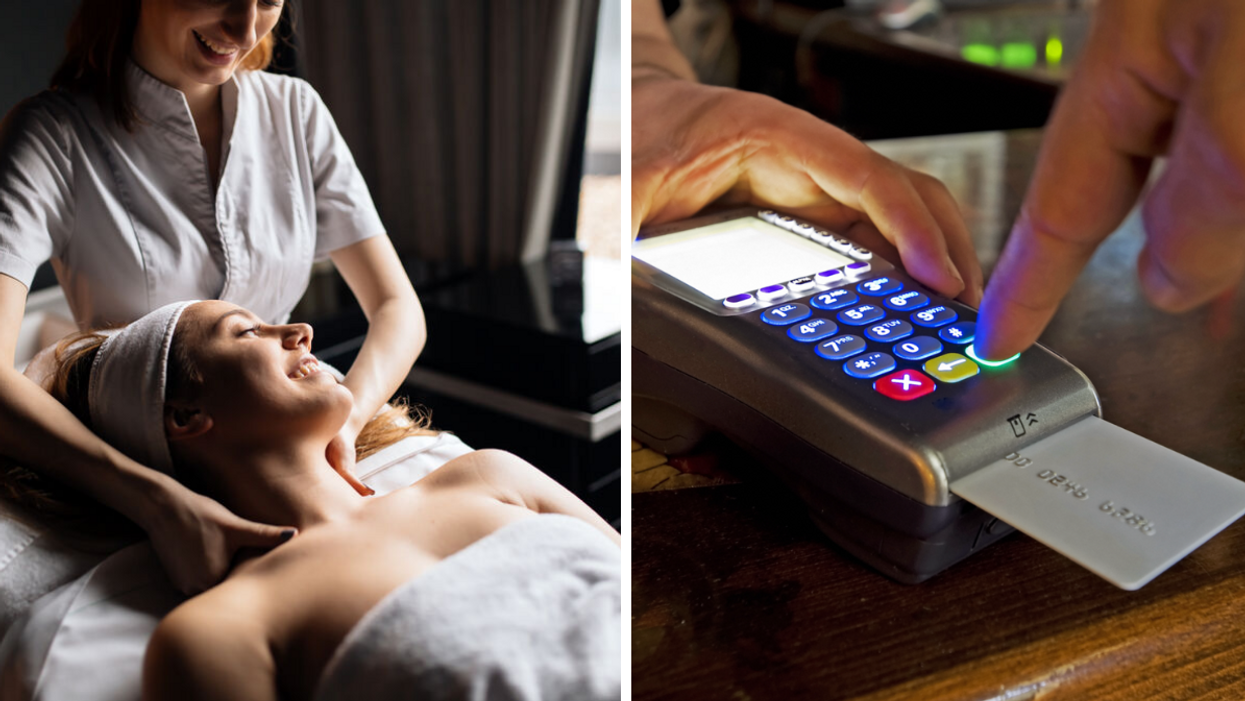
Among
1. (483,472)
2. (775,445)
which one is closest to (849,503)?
(775,445)

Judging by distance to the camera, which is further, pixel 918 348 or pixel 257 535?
pixel 918 348

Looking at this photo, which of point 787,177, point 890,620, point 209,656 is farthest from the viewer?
point 787,177

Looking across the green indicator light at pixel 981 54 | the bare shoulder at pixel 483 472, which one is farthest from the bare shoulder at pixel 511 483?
the green indicator light at pixel 981 54

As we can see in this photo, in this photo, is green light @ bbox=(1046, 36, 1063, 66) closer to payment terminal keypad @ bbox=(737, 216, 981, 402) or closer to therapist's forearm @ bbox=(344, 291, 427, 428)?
payment terminal keypad @ bbox=(737, 216, 981, 402)

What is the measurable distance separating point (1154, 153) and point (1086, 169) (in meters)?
0.02

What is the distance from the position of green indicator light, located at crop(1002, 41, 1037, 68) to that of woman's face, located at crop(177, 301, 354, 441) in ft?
4.71

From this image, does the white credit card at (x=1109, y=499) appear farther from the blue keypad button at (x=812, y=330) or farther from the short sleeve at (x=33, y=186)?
the short sleeve at (x=33, y=186)

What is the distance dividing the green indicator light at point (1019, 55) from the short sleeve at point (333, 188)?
4.55 ft

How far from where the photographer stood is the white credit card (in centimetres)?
29

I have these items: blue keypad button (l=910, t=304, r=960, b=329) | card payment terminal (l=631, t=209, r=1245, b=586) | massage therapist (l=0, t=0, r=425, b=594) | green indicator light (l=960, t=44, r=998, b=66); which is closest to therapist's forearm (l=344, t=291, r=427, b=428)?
massage therapist (l=0, t=0, r=425, b=594)

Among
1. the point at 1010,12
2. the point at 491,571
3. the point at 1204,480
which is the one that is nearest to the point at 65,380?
the point at 491,571

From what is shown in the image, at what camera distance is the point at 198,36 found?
26cm

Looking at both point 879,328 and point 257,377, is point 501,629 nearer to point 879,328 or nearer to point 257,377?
point 257,377

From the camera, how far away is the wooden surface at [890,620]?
12.1 inches
